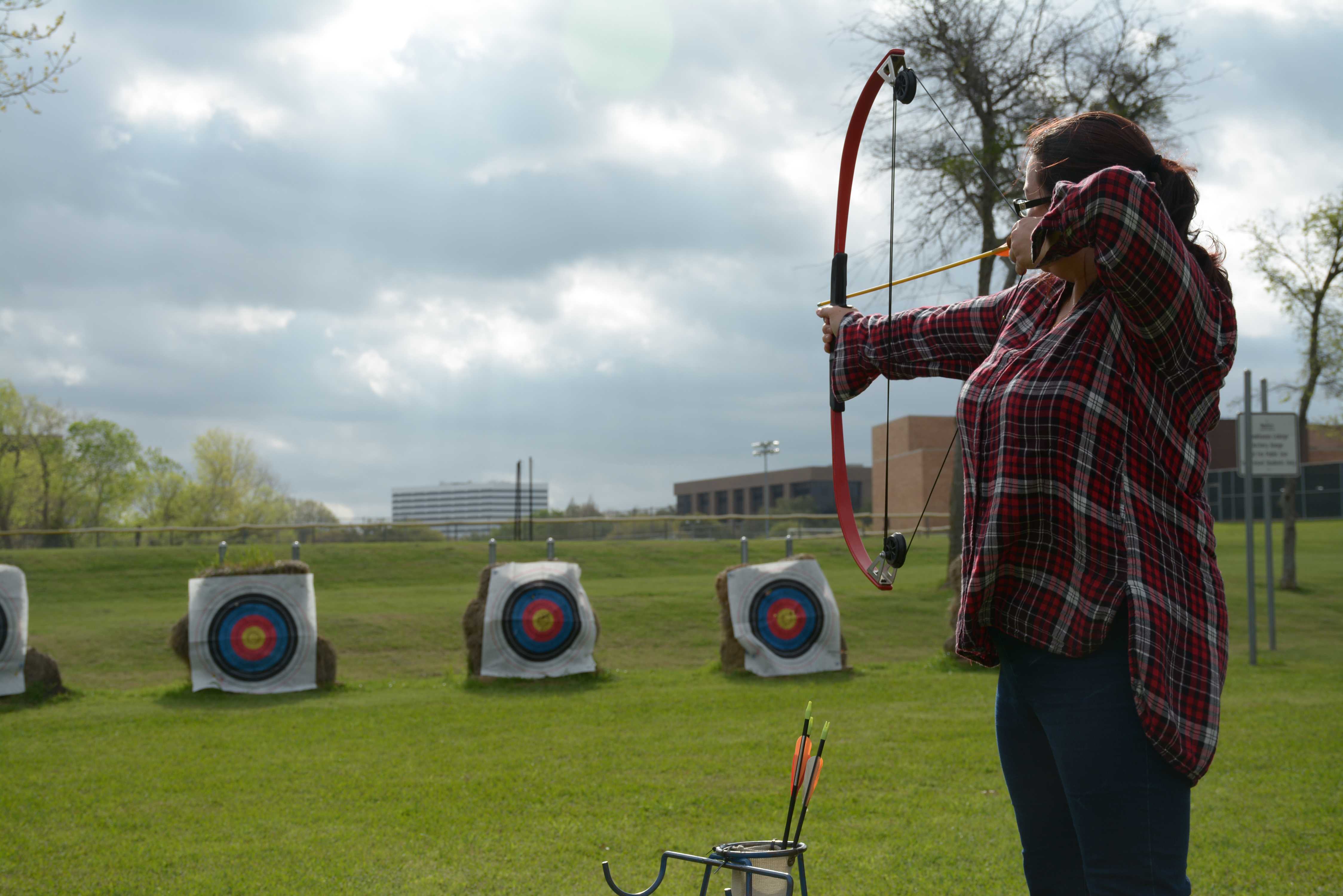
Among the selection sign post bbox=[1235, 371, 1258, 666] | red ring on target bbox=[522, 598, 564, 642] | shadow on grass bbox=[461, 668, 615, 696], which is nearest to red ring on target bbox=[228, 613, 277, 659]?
shadow on grass bbox=[461, 668, 615, 696]

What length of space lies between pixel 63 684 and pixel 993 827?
7.67 m

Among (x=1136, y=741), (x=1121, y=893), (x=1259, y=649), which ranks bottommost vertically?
(x=1259, y=649)

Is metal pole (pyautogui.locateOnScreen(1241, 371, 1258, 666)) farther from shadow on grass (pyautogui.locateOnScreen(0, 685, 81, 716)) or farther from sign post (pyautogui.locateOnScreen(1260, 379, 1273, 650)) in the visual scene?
shadow on grass (pyautogui.locateOnScreen(0, 685, 81, 716))

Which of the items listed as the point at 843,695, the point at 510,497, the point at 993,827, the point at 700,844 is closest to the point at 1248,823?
the point at 993,827

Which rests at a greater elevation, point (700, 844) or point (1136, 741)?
point (1136, 741)

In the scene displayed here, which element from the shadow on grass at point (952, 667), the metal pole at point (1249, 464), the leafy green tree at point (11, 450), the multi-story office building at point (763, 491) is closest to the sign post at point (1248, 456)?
the metal pole at point (1249, 464)

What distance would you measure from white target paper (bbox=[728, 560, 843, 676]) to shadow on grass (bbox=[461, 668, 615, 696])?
1235mm

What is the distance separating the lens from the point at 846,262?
223 centimetres

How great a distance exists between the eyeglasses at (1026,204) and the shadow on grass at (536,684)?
6534mm

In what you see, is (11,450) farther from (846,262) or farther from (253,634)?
(846,262)

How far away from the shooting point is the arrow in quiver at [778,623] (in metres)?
8.40

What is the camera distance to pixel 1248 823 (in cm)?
356

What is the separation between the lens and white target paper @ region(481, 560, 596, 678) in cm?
817

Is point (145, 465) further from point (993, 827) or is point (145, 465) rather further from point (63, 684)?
point (993, 827)
